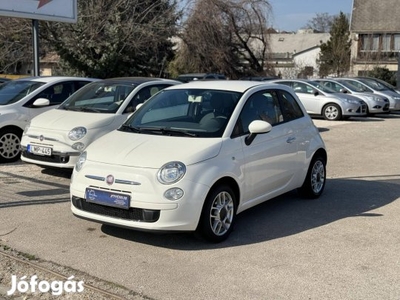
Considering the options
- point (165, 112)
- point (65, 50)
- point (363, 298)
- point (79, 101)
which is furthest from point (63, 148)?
point (65, 50)

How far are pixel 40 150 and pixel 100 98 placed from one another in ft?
4.98

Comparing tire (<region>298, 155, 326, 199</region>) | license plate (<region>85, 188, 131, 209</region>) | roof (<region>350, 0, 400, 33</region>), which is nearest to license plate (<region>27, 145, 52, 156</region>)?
license plate (<region>85, 188, 131, 209</region>)

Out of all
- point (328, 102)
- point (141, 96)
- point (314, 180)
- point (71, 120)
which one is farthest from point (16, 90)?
point (328, 102)

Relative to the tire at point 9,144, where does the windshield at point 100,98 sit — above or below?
above

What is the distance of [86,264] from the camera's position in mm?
4863

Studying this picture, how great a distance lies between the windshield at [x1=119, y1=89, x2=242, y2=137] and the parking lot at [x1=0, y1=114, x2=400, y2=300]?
3.86 ft

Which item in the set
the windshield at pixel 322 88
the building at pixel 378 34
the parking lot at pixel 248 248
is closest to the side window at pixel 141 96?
the parking lot at pixel 248 248

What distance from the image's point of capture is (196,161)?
516 cm

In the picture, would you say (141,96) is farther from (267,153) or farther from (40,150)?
(267,153)

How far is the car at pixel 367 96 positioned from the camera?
20906mm

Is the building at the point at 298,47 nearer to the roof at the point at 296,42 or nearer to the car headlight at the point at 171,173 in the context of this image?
the roof at the point at 296,42

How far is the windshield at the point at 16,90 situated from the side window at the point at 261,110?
538 centimetres

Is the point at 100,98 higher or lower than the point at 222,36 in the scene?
lower

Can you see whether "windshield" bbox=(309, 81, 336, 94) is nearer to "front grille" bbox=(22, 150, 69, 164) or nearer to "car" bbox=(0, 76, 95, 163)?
"car" bbox=(0, 76, 95, 163)
